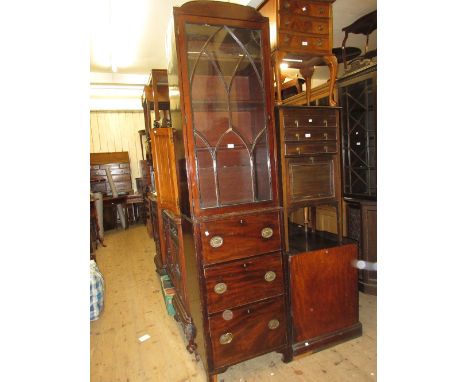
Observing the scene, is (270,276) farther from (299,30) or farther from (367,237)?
(299,30)

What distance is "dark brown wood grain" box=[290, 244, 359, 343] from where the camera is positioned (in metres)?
1.78

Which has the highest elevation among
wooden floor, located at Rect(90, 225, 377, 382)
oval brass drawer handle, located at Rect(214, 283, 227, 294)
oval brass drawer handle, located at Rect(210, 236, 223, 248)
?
oval brass drawer handle, located at Rect(210, 236, 223, 248)

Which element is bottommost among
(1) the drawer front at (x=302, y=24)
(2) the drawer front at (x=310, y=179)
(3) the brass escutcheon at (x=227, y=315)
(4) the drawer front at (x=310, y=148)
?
(3) the brass escutcheon at (x=227, y=315)

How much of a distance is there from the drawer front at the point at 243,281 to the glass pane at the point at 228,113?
0.36 metres

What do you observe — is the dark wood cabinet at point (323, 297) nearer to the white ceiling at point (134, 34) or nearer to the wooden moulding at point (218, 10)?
the wooden moulding at point (218, 10)

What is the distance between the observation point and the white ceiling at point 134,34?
285cm

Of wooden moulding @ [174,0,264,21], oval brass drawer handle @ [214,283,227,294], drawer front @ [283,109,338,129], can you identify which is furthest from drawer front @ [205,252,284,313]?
wooden moulding @ [174,0,264,21]

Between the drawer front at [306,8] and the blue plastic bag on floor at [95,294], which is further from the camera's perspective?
the blue plastic bag on floor at [95,294]

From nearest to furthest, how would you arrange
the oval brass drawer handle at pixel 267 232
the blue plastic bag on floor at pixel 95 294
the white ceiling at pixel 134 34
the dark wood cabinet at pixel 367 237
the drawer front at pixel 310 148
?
1. the oval brass drawer handle at pixel 267 232
2. the drawer front at pixel 310 148
3. the blue plastic bag on floor at pixel 95 294
4. the dark wood cabinet at pixel 367 237
5. the white ceiling at pixel 134 34

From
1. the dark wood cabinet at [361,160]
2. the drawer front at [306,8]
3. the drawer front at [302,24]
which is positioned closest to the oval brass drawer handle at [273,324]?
the dark wood cabinet at [361,160]

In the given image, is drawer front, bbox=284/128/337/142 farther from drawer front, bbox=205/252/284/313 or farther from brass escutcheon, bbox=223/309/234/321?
brass escutcheon, bbox=223/309/234/321

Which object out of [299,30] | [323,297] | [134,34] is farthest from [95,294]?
[134,34]
